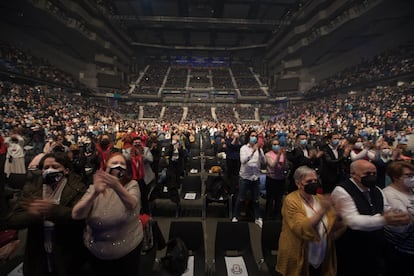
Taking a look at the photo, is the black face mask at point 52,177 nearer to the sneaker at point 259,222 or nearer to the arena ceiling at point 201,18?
the sneaker at point 259,222

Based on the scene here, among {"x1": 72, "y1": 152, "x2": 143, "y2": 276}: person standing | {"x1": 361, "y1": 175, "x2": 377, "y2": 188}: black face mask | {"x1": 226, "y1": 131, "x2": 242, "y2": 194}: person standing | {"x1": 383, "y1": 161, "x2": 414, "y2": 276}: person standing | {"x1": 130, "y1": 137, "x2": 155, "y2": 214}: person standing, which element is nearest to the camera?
{"x1": 72, "y1": 152, "x2": 143, "y2": 276}: person standing

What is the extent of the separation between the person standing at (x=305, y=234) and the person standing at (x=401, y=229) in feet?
2.38

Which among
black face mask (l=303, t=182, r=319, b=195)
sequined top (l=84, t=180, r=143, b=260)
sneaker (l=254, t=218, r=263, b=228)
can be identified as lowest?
sneaker (l=254, t=218, r=263, b=228)

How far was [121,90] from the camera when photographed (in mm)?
41844

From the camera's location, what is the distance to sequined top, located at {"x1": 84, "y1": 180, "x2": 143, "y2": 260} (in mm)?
1887

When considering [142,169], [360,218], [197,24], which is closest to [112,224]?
[360,218]

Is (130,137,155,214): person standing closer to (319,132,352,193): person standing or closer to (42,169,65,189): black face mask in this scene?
(42,169,65,189): black face mask

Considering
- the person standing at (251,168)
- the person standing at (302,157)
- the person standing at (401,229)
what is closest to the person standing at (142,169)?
the person standing at (251,168)

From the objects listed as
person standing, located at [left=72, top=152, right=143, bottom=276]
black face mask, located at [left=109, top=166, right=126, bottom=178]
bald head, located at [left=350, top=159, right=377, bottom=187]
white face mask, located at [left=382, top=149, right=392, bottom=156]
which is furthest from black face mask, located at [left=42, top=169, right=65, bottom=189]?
white face mask, located at [left=382, top=149, right=392, bottom=156]

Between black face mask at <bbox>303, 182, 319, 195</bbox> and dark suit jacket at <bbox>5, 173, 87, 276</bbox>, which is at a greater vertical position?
black face mask at <bbox>303, 182, 319, 195</bbox>

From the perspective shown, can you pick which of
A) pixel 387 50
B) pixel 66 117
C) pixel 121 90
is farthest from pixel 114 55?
pixel 387 50

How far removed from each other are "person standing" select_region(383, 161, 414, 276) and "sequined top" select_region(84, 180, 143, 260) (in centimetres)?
251

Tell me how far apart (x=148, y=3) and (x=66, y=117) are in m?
22.2

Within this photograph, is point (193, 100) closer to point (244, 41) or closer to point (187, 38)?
point (187, 38)
